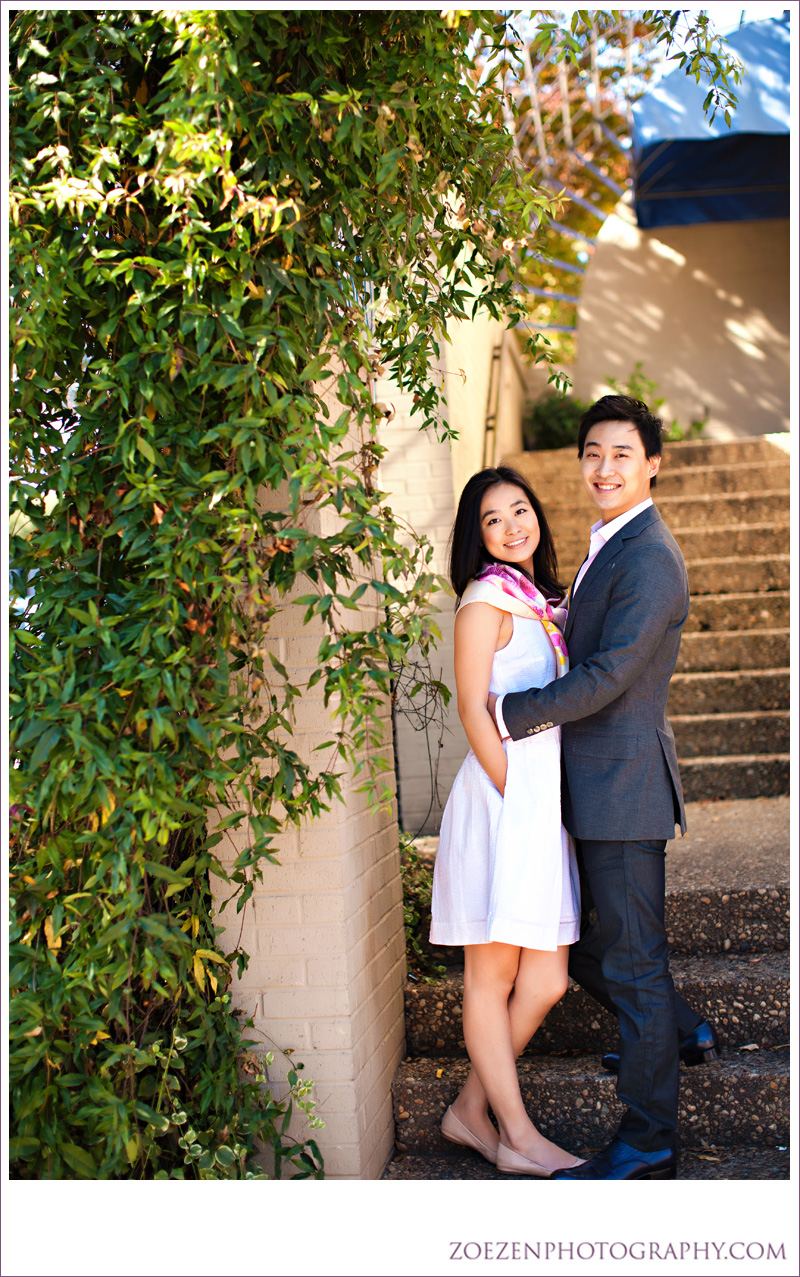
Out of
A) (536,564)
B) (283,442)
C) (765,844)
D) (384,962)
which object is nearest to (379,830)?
(384,962)

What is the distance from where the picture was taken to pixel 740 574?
16.6 ft

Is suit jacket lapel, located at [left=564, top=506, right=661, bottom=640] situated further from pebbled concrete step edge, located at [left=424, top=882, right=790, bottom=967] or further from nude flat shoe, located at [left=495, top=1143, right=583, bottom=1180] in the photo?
nude flat shoe, located at [left=495, top=1143, right=583, bottom=1180]

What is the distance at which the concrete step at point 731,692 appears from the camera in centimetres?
446

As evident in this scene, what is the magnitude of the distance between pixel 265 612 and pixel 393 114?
3.03 ft

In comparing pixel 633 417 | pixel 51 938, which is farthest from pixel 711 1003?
pixel 51 938

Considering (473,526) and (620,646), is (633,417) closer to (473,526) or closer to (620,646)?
(473,526)

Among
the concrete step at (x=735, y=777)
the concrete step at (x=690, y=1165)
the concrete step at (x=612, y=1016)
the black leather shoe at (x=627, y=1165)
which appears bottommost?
the concrete step at (x=690, y=1165)

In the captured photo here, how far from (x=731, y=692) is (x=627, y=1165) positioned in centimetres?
271

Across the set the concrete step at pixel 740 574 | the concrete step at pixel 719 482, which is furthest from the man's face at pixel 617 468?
Result: the concrete step at pixel 719 482

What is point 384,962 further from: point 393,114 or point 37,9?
point 37,9

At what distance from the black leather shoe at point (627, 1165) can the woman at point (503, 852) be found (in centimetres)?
10

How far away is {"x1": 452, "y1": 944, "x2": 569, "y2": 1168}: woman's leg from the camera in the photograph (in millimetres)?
2291

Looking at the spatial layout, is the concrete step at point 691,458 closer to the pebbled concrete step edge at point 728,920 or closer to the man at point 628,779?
the pebbled concrete step edge at point 728,920

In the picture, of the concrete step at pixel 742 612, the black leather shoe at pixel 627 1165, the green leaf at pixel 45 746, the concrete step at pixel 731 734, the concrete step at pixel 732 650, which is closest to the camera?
the green leaf at pixel 45 746
